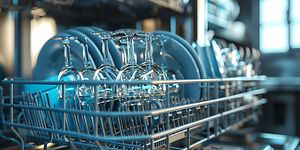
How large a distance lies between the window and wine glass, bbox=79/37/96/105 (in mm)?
2439

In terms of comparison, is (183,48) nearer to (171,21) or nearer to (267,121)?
(171,21)

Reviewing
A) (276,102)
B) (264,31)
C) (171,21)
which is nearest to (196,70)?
(171,21)

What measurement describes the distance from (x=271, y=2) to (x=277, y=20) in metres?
0.18

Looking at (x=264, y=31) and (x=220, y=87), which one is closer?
(x=220, y=87)

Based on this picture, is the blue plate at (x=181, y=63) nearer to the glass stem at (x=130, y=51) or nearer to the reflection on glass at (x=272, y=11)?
the glass stem at (x=130, y=51)

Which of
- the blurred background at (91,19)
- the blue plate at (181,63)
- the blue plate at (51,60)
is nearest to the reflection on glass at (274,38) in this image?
the blurred background at (91,19)

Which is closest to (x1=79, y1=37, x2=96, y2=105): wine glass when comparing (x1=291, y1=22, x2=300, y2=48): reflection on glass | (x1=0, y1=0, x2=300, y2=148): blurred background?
(x1=0, y1=0, x2=300, y2=148): blurred background

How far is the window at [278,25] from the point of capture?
2.54 m

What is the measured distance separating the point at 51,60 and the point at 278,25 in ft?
8.27

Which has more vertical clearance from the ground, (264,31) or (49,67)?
(264,31)

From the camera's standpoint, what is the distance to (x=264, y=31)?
8.96ft

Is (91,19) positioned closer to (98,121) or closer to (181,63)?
(181,63)

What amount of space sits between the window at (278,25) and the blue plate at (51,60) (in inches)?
94.6

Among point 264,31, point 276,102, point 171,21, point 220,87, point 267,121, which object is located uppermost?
point 264,31
